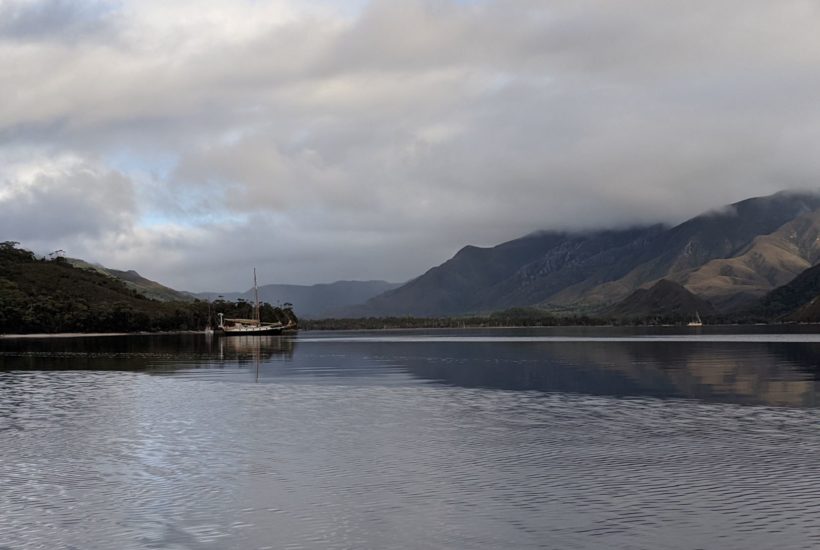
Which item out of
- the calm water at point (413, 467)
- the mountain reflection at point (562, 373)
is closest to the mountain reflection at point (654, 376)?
the mountain reflection at point (562, 373)

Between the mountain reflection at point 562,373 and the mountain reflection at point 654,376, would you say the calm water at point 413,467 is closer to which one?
the mountain reflection at point 654,376

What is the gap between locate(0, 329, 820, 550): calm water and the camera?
103ft

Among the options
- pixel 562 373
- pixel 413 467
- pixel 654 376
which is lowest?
pixel 654 376

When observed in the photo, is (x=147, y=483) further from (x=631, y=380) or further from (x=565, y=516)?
(x=631, y=380)

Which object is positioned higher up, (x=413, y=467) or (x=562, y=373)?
(x=413, y=467)

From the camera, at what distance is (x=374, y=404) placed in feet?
243

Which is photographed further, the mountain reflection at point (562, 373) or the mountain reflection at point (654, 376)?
the mountain reflection at point (562, 373)

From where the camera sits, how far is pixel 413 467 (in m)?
43.9

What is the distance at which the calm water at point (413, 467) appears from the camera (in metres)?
31.4

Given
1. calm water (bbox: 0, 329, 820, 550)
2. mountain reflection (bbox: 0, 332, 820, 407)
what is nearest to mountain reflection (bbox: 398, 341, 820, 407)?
mountain reflection (bbox: 0, 332, 820, 407)

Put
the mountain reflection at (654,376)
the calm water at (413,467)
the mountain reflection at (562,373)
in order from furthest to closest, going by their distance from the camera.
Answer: the mountain reflection at (562,373)
the mountain reflection at (654,376)
the calm water at (413,467)

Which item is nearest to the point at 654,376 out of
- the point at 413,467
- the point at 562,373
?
the point at 562,373

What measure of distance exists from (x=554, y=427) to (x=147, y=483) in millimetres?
28157

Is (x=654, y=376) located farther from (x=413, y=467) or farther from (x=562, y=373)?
(x=413, y=467)
